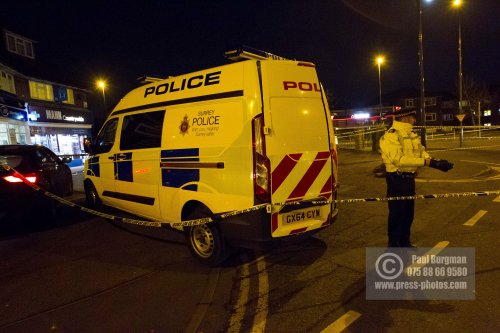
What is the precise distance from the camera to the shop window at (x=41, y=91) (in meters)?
29.6

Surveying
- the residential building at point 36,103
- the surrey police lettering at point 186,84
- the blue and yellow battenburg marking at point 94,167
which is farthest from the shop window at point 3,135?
the surrey police lettering at point 186,84

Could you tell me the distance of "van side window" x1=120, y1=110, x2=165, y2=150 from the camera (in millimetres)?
5438

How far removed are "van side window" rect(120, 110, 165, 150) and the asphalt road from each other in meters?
1.52

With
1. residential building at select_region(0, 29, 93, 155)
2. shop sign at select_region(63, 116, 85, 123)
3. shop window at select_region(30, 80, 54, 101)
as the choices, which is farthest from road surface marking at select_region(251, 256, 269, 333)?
shop sign at select_region(63, 116, 85, 123)

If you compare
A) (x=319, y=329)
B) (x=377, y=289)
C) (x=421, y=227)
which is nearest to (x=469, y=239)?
(x=421, y=227)

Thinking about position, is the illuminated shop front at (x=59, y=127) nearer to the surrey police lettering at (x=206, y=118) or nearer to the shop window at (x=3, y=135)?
the shop window at (x=3, y=135)

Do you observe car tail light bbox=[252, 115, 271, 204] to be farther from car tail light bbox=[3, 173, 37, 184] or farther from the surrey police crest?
car tail light bbox=[3, 173, 37, 184]

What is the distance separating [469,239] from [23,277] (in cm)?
577

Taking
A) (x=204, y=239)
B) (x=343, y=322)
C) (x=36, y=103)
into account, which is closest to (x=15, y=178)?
(x=204, y=239)

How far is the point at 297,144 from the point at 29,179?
534cm

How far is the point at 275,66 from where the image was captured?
14.5 ft

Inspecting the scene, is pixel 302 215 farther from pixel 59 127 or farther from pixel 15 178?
pixel 59 127

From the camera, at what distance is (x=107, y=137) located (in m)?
6.83

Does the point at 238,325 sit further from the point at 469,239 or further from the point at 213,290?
the point at 469,239
